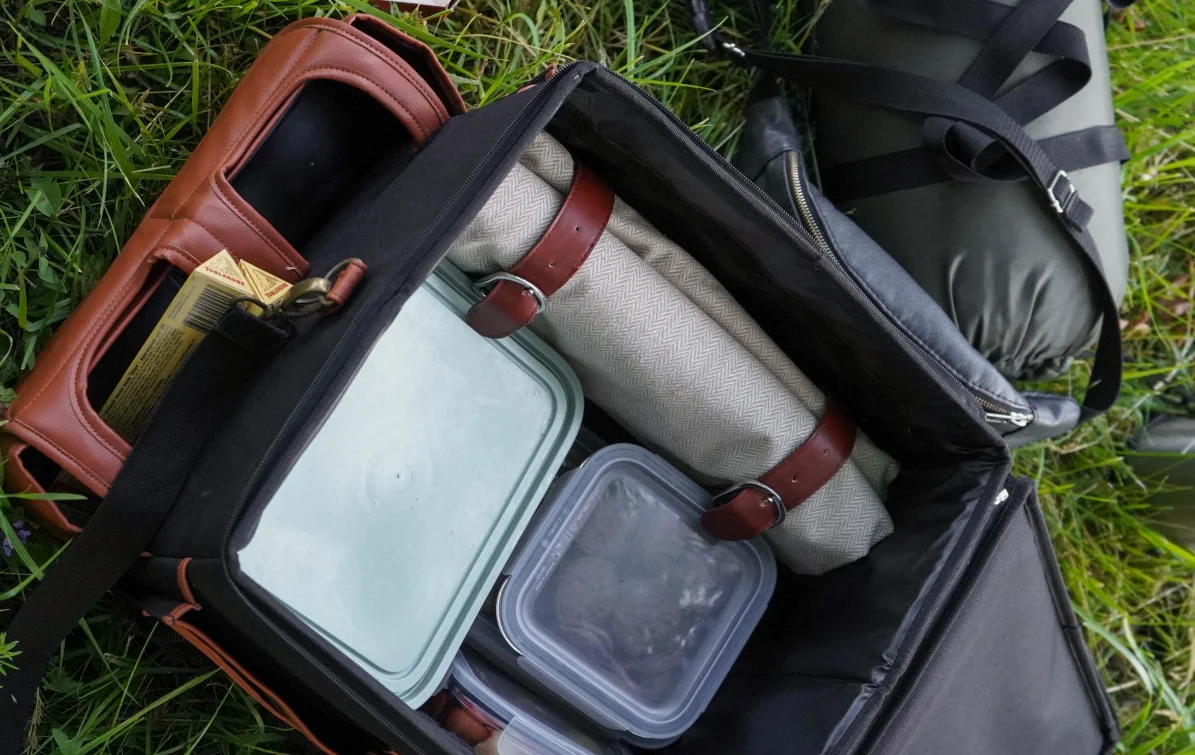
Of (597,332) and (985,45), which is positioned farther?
(985,45)

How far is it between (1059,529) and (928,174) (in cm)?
79

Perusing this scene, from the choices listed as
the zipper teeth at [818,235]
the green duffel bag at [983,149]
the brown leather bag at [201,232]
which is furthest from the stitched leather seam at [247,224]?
the green duffel bag at [983,149]

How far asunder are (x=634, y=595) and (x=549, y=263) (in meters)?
0.49

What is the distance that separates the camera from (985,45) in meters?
1.25

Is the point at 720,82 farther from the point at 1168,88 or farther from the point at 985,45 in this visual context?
the point at 1168,88

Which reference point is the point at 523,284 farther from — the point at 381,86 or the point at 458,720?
the point at 458,720

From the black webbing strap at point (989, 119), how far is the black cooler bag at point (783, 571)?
254 mm

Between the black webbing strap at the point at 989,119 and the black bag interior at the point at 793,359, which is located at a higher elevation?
the black webbing strap at the point at 989,119

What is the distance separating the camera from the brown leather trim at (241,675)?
888 millimetres

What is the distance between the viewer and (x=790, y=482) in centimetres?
111

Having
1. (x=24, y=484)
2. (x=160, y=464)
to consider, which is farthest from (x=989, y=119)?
(x=24, y=484)

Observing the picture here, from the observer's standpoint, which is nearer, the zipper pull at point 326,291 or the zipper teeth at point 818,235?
the zipper pull at point 326,291

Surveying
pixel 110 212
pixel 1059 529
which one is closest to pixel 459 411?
pixel 110 212

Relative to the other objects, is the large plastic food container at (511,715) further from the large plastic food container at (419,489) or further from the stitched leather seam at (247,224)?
the stitched leather seam at (247,224)
